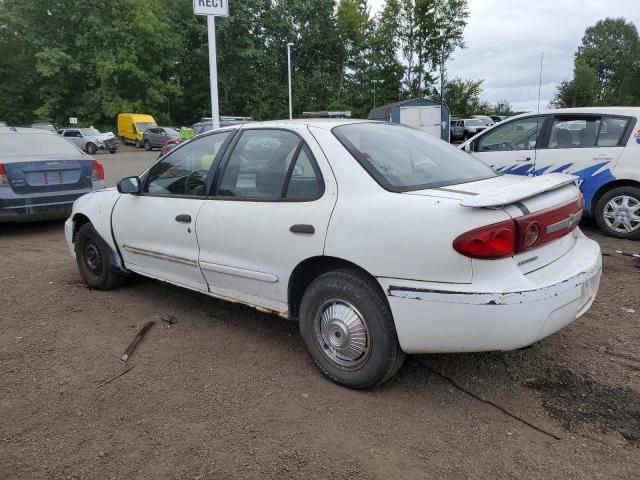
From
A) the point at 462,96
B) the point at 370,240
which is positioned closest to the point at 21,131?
the point at 370,240

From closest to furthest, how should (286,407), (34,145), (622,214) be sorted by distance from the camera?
1. (286,407)
2. (622,214)
3. (34,145)

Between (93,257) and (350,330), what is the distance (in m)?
3.04

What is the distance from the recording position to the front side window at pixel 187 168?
383cm

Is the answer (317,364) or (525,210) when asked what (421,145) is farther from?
(317,364)

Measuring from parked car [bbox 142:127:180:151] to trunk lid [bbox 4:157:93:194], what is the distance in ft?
88.7

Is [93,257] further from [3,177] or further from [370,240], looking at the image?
[370,240]

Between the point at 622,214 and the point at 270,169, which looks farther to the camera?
the point at 622,214

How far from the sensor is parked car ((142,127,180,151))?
3391 centimetres

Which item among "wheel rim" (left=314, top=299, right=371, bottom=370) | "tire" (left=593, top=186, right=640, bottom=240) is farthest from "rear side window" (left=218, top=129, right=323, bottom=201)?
"tire" (left=593, top=186, right=640, bottom=240)

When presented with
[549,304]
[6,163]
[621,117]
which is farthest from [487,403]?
[6,163]

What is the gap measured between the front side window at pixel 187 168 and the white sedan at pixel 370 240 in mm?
13

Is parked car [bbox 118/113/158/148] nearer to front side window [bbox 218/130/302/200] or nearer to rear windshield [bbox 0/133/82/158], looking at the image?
rear windshield [bbox 0/133/82/158]

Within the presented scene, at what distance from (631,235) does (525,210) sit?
4.60 meters

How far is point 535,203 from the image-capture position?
274 centimetres
